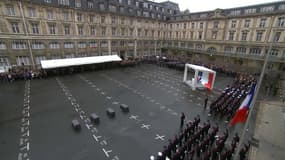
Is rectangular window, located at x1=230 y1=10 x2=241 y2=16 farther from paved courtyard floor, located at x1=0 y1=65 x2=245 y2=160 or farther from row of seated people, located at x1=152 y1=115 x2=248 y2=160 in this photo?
row of seated people, located at x1=152 y1=115 x2=248 y2=160

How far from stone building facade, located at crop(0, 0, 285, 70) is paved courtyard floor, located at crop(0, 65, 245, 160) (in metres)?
9.03

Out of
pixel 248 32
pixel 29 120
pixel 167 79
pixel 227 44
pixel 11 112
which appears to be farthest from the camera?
pixel 227 44

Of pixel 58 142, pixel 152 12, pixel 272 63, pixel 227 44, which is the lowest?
pixel 58 142

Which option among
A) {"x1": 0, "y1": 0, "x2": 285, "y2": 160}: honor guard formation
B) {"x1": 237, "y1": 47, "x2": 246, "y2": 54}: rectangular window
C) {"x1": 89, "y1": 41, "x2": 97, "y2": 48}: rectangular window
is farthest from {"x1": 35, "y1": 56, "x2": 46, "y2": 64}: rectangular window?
{"x1": 237, "y1": 47, "x2": 246, "y2": 54}: rectangular window

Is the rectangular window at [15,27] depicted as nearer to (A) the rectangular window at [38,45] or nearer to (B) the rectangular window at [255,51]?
(A) the rectangular window at [38,45]

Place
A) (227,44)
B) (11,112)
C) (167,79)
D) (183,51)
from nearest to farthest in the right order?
(11,112) → (167,79) → (227,44) → (183,51)

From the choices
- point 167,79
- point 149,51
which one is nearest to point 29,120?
point 167,79

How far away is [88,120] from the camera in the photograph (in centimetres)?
1186

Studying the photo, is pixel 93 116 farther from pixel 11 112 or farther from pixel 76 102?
pixel 11 112

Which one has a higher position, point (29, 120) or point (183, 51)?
point (183, 51)

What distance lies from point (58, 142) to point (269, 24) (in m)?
37.9

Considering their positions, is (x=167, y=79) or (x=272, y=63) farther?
(x=272, y=63)

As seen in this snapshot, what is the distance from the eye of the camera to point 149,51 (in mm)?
44562

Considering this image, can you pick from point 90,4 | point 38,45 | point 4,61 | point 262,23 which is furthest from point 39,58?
point 262,23
